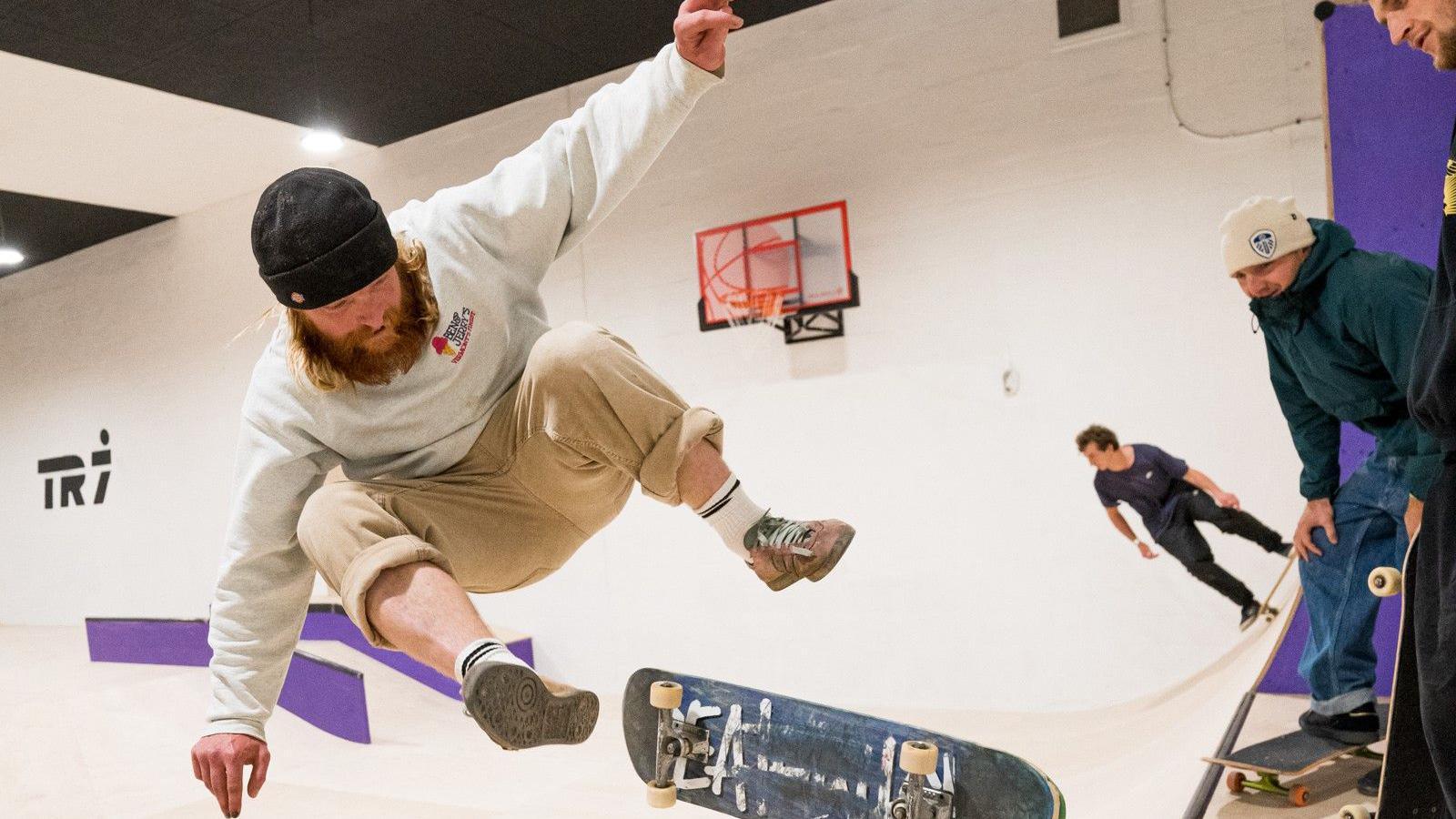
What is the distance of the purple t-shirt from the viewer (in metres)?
4.28

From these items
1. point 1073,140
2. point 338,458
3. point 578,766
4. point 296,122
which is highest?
point 296,122

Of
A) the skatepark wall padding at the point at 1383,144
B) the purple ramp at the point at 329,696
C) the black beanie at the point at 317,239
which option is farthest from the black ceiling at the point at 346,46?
the black beanie at the point at 317,239

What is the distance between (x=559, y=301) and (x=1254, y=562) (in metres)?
4.00

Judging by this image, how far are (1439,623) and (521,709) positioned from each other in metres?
1.26

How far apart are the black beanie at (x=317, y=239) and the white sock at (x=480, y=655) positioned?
1.91 feet

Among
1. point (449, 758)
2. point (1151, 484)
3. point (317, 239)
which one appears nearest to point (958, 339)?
point (1151, 484)

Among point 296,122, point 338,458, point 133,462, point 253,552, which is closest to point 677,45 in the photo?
point 338,458

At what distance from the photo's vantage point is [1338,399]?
9.07 ft

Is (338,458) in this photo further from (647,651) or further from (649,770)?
(647,651)

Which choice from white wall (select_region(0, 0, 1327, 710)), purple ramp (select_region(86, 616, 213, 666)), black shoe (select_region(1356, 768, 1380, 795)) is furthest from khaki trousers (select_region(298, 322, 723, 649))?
purple ramp (select_region(86, 616, 213, 666))

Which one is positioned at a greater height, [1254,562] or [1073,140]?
[1073,140]

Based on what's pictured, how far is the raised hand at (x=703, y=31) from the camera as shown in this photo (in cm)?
170

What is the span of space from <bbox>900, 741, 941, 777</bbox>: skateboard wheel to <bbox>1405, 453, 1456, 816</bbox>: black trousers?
2.39ft

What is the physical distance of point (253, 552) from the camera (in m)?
1.79
